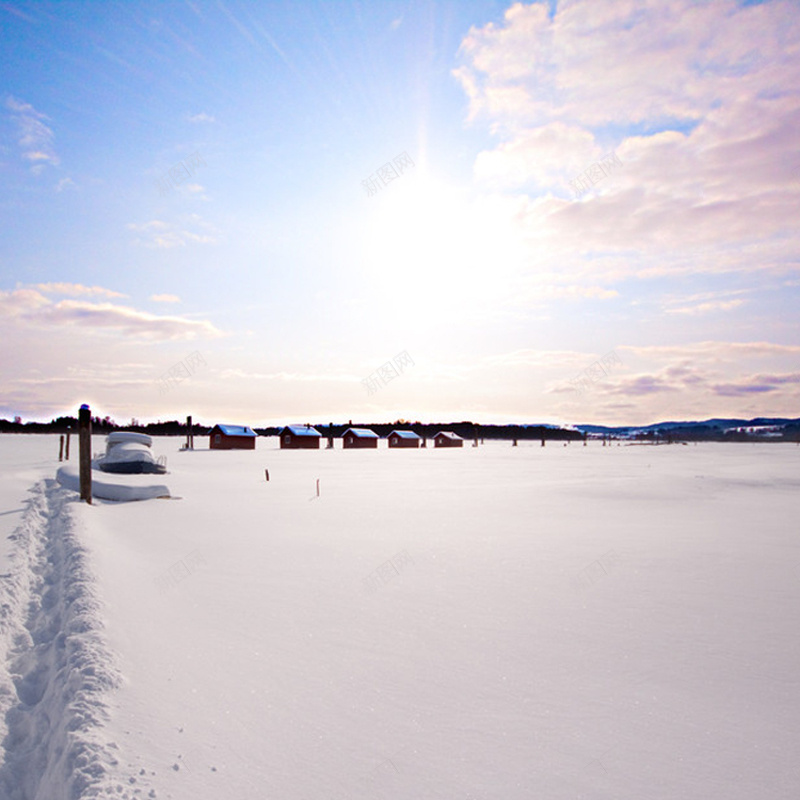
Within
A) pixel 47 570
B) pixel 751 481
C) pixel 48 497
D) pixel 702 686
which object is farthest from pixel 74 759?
pixel 751 481

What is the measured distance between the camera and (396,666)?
571 cm

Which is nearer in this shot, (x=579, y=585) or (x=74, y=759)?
(x=74, y=759)

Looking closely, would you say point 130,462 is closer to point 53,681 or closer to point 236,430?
point 53,681

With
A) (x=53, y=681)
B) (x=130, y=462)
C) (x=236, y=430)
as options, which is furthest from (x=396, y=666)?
(x=236, y=430)

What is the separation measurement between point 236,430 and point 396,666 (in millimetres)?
66162

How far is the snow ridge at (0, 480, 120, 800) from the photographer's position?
3889 millimetres

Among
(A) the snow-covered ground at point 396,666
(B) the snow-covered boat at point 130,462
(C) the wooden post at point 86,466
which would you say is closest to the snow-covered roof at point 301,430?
(B) the snow-covered boat at point 130,462

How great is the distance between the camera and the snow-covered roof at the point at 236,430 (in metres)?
67.2

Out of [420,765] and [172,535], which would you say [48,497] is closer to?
[172,535]

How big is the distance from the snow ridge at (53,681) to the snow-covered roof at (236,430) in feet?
196

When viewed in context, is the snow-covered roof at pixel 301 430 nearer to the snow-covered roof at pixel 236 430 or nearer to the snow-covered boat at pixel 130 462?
the snow-covered roof at pixel 236 430

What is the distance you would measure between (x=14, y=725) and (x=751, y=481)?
33254 millimetres

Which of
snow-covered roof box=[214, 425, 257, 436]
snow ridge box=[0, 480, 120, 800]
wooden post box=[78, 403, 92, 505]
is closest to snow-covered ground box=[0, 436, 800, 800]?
snow ridge box=[0, 480, 120, 800]

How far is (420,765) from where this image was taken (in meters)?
4.07
